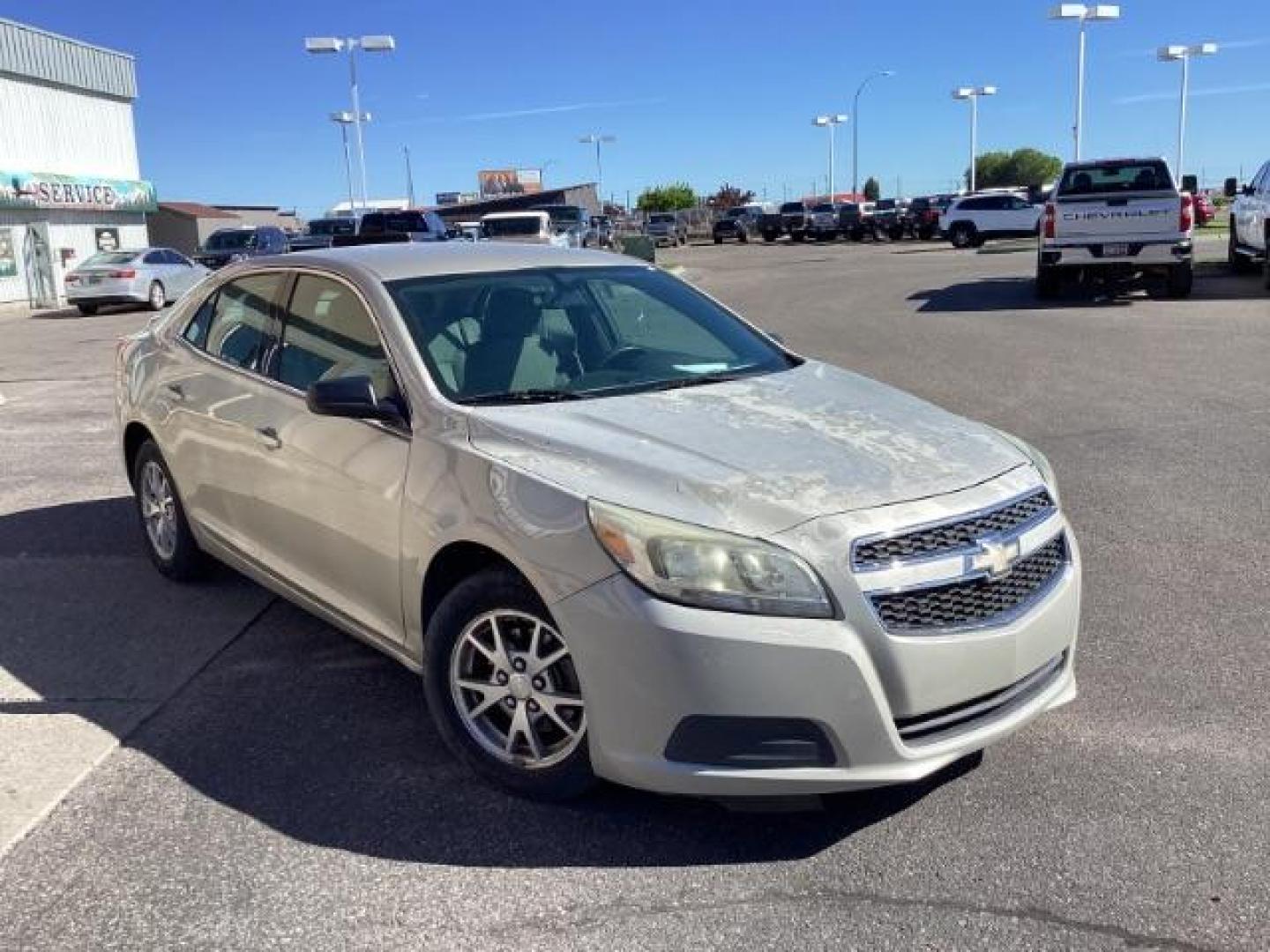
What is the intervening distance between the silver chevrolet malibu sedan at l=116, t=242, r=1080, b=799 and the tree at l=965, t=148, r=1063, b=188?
149m

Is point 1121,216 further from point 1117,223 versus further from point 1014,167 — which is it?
point 1014,167

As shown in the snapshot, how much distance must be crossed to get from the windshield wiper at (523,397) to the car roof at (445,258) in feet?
2.37

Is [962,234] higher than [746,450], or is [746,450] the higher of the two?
[962,234]

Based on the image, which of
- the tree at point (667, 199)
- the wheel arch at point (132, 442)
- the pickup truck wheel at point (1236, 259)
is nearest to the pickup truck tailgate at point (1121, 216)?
the pickup truck wheel at point (1236, 259)

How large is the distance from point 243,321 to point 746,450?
8.36 feet

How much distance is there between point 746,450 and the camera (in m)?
3.42

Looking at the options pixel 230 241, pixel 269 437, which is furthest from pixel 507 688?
pixel 230 241

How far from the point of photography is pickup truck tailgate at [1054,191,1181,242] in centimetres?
1587

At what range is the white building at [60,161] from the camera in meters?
31.0

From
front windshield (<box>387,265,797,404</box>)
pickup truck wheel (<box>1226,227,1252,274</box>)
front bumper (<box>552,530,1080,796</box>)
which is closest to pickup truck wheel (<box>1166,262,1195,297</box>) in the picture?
pickup truck wheel (<box>1226,227,1252,274</box>)

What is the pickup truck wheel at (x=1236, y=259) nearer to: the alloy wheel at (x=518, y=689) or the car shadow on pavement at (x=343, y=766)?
the car shadow on pavement at (x=343, y=766)

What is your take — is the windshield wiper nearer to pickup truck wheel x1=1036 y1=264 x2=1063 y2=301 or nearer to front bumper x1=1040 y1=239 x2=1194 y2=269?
front bumper x1=1040 y1=239 x2=1194 y2=269

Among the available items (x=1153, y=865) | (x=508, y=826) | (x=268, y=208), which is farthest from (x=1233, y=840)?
(x=268, y=208)

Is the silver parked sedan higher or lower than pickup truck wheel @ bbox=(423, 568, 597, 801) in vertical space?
higher
